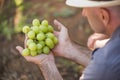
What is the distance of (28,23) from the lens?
5.13 m

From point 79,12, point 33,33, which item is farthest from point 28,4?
point 33,33

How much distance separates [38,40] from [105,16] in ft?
1.82

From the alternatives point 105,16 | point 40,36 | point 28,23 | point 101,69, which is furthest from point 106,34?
point 28,23

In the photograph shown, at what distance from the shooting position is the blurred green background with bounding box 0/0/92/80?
468cm

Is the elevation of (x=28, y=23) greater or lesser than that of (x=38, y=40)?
lesser

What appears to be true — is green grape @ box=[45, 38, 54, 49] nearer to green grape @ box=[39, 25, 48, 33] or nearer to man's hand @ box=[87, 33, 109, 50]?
green grape @ box=[39, 25, 48, 33]

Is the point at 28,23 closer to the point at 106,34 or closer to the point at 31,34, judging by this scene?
the point at 31,34

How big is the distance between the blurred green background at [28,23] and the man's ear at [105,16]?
206cm

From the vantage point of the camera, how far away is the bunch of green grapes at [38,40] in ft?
9.18

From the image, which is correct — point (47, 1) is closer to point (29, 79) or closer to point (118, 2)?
point (29, 79)

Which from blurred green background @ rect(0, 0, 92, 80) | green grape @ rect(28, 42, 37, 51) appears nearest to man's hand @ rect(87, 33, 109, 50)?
green grape @ rect(28, 42, 37, 51)

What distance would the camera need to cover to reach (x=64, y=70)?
4.68 meters

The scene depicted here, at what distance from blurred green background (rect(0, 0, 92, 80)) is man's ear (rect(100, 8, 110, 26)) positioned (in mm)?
2064

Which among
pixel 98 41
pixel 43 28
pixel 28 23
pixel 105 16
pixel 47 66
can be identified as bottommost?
pixel 28 23
